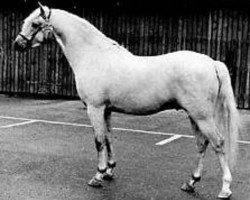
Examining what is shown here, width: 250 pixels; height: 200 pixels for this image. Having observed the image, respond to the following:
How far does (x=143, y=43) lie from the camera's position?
14.2 m

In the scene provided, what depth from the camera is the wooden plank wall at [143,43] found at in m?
13.4

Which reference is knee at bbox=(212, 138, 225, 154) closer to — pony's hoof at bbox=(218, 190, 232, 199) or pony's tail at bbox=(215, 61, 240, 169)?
pony's tail at bbox=(215, 61, 240, 169)

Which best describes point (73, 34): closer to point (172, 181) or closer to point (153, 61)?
point (153, 61)

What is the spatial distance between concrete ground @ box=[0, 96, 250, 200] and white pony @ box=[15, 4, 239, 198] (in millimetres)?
340

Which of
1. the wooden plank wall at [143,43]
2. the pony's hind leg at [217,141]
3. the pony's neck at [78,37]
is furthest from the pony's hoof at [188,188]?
the wooden plank wall at [143,43]

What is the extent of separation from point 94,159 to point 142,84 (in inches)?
82.8

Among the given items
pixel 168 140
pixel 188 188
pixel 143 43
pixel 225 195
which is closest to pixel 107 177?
pixel 188 188

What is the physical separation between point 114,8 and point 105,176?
8.39m

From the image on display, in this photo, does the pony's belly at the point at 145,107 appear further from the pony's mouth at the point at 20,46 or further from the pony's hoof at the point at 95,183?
the pony's mouth at the point at 20,46

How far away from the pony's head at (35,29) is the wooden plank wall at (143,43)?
20.0 ft

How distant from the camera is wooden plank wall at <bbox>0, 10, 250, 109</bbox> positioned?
44.0 feet

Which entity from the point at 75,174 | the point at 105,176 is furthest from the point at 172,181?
the point at 75,174

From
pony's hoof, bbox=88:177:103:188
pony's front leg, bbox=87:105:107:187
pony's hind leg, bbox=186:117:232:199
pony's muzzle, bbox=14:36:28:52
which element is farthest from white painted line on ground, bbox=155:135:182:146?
pony's muzzle, bbox=14:36:28:52

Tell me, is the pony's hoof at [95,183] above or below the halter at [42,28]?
below
